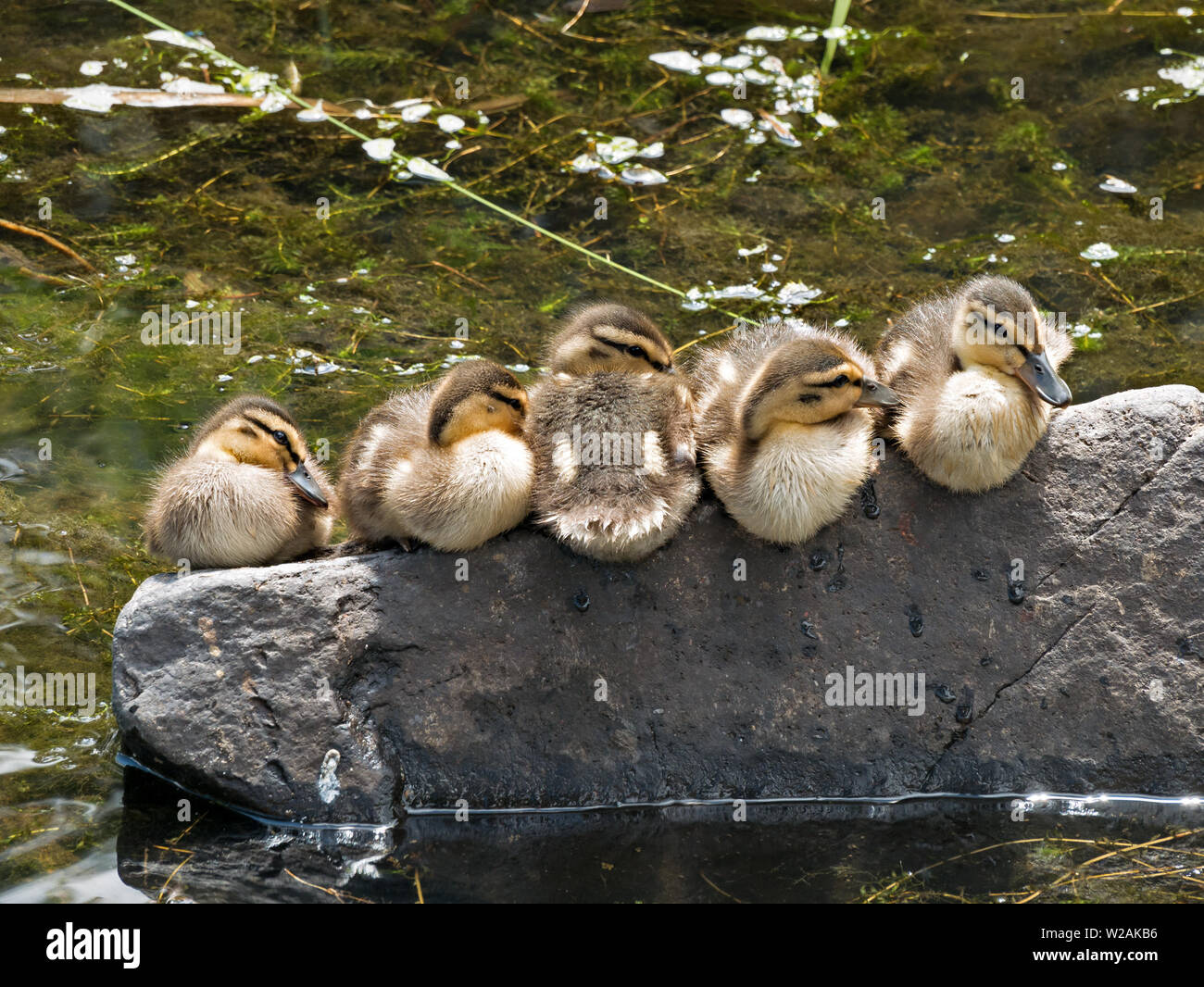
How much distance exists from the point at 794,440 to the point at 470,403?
1.43 m

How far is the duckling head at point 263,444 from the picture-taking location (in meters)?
6.73

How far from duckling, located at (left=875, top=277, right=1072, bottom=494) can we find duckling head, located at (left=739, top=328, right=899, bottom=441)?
1.09ft

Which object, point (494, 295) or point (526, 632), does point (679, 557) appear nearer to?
point (526, 632)

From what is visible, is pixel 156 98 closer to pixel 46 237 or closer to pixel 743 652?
pixel 46 237

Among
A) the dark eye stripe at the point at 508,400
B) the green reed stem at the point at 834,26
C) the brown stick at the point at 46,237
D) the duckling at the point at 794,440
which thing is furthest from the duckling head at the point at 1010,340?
the green reed stem at the point at 834,26

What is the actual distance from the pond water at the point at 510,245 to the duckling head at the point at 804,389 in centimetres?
182

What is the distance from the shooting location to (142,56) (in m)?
13.5

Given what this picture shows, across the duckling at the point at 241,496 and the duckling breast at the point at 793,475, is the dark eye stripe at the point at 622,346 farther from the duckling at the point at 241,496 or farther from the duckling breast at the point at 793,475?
the duckling at the point at 241,496

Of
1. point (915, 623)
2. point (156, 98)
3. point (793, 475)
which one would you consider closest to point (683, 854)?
point (915, 623)

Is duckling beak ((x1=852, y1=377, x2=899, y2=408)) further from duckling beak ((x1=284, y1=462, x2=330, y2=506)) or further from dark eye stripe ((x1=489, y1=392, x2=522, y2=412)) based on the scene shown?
duckling beak ((x1=284, y1=462, x2=330, y2=506))

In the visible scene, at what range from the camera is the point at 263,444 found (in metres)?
6.73

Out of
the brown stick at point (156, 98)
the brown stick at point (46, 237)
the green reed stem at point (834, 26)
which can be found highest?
the green reed stem at point (834, 26)

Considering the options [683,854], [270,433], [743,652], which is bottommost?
[683,854]

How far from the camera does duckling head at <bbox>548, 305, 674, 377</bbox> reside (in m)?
6.43
